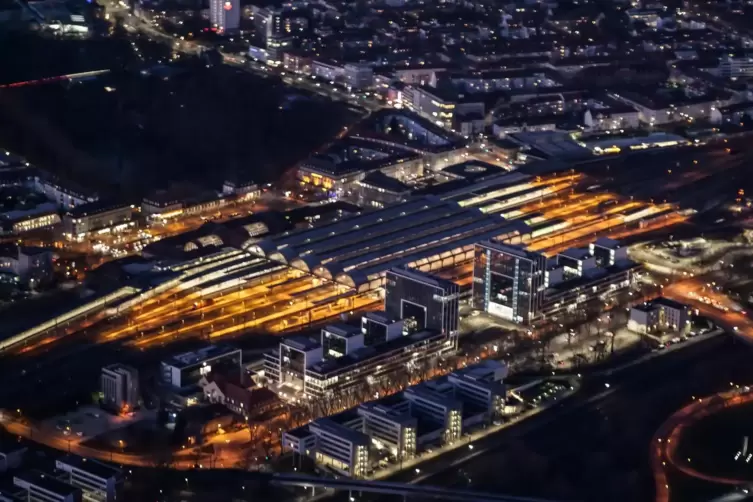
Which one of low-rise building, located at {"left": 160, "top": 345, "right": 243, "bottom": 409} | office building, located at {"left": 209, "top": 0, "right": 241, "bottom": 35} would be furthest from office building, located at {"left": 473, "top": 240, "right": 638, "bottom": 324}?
office building, located at {"left": 209, "top": 0, "right": 241, "bottom": 35}

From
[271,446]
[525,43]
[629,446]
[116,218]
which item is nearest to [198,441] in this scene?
[271,446]

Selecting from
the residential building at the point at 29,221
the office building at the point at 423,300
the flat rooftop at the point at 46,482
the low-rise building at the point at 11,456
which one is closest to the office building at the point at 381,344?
the office building at the point at 423,300

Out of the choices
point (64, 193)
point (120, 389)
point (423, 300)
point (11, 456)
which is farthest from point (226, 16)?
point (11, 456)

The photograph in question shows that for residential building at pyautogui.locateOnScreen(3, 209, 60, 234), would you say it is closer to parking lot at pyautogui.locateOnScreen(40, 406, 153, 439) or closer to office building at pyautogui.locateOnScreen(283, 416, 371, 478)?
parking lot at pyautogui.locateOnScreen(40, 406, 153, 439)

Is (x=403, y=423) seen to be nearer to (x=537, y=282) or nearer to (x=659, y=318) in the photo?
(x=537, y=282)

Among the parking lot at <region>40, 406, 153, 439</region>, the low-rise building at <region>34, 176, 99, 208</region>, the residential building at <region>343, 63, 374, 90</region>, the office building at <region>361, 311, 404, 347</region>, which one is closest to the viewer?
the parking lot at <region>40, 406, 153, 439</region>
